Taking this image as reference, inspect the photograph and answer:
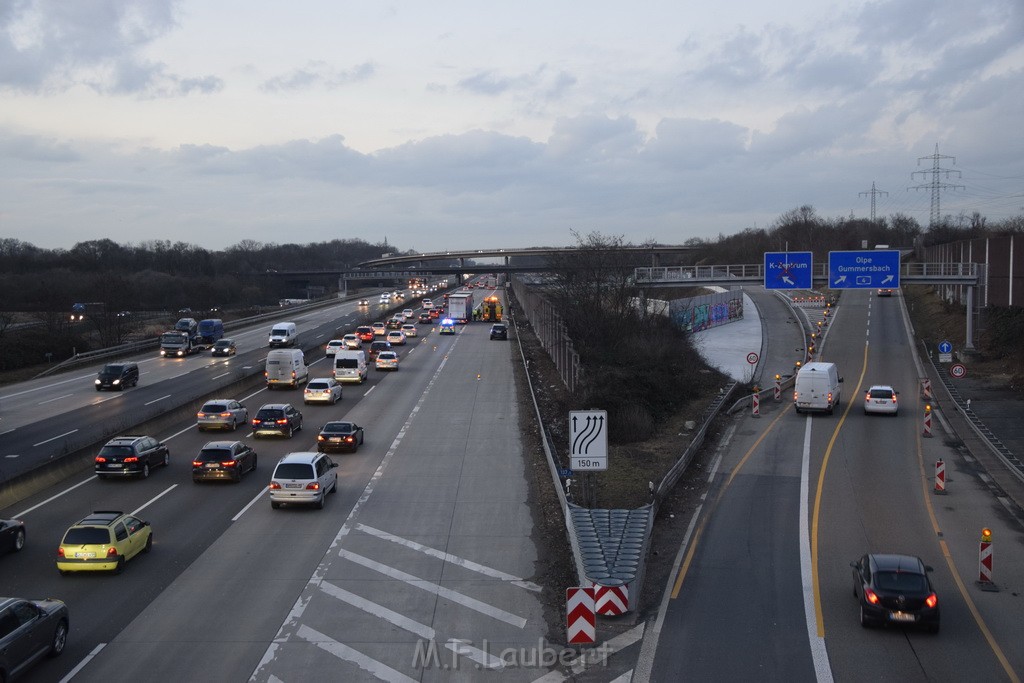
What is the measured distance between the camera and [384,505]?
2438 centimetres

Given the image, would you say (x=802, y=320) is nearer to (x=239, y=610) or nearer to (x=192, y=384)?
(x=192, y=384)

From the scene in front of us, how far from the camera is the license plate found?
48.6ft

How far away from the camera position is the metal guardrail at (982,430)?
93.9ft

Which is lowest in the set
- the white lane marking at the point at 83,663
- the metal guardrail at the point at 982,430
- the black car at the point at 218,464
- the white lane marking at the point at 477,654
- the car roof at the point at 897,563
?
the metal guardrail at the point at 982,430

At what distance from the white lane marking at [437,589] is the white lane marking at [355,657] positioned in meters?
2.87

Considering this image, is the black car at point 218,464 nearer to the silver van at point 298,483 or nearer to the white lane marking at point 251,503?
the white lane marking at point 251,503

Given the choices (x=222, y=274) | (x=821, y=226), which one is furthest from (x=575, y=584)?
(x=222, y=274)

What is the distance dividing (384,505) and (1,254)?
147 m

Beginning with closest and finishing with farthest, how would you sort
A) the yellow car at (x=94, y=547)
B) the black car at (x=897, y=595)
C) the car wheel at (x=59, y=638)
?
the car wheel at (x=59, y=638)
the black car at (x=897, y=595)
the yellow car at (x=94, y=547)

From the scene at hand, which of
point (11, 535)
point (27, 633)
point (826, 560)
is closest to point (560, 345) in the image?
point (826, 560)

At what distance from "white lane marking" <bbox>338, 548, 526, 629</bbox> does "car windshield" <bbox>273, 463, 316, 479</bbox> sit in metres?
3.92

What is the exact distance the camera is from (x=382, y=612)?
16.2m

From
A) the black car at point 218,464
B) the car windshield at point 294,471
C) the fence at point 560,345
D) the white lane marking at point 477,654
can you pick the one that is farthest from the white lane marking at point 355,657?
the fence at point 560,345

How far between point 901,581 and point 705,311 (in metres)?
68.3
